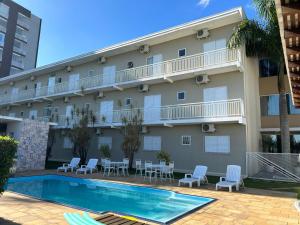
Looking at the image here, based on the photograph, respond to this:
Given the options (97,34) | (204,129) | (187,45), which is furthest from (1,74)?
(204,129)

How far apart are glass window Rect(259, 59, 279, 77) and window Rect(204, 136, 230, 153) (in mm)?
7397

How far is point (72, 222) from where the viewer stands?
4910mm

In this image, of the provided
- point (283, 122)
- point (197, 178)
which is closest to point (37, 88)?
point (197, 178)

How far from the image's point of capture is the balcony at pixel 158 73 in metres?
16.6

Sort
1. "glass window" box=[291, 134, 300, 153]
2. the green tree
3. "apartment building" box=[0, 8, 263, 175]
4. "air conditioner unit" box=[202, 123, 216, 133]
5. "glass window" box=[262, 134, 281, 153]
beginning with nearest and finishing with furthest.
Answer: "apartment building" box=[0, 8, 263, 175] < "air conditioner unit" box=[202, 123, 216, 133] < "glass window" box=[291, 134, 300, 153] < "glass window" box=[262, 134, 281, 153] < the green tree

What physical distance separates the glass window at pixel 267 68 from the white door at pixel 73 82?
16518mm

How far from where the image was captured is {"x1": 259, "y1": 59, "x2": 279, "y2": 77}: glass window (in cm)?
1994

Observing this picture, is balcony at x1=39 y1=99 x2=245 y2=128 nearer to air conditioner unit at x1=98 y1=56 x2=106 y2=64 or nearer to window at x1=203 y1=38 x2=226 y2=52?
window at x1=203 y1=38 x2=226 y2=52

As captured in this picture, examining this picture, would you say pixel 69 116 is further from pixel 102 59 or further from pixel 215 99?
pixel 215 99

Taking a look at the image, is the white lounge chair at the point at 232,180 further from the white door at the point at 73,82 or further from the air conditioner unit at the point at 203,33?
the white door at the point at 73,82

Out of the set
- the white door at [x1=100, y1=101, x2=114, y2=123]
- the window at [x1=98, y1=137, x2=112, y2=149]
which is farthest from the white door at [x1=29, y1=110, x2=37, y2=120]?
the window at [x1=98, y1=137, x2=112, y2=149]

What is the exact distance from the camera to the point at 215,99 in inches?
681

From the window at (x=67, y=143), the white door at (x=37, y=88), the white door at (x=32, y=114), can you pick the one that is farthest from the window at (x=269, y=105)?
the white door at (x=32, y=114)

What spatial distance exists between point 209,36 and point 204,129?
6.70 metres
